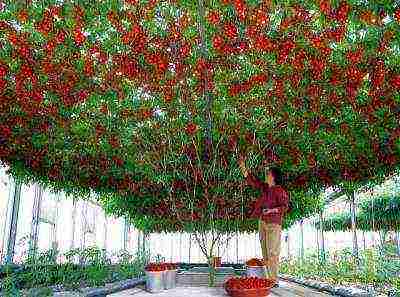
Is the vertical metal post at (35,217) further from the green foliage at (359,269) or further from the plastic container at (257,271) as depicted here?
the plastic container at (257,271)

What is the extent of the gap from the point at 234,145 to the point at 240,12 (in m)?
4.08

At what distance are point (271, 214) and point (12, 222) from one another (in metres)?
8.73

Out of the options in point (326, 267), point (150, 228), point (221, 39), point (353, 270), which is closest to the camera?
point (221, 39)

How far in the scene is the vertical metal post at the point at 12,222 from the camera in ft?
Result: 39.6

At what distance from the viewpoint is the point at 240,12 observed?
17.5 ft

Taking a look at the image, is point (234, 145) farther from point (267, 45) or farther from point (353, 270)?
point (353, 270)

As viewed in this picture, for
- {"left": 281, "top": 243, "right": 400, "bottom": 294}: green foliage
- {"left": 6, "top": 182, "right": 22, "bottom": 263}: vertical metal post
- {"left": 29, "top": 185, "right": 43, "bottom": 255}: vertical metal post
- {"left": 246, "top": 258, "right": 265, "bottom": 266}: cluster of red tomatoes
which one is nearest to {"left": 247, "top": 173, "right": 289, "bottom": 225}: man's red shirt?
{"left": 246, "top": 258, "right": 265, "bottom": 266}: cluster of red tomatoes

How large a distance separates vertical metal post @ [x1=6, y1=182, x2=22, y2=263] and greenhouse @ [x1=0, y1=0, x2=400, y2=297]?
0.22 feet

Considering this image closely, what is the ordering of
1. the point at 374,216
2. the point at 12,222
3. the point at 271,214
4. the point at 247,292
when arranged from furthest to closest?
the point at 374,216 < the point at 12,222 < the point at 271,214 < the point at 247,292

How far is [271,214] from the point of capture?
6.88 meters

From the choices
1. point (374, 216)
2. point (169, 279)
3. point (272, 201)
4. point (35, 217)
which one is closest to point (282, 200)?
point (272, 201)

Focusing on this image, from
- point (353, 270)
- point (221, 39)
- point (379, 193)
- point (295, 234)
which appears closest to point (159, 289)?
point (221, 39)

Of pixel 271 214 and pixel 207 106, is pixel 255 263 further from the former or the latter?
pixel 207 106

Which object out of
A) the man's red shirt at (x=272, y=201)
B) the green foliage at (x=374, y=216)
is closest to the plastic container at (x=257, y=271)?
the man's red shirt at (x=272, y=201)
